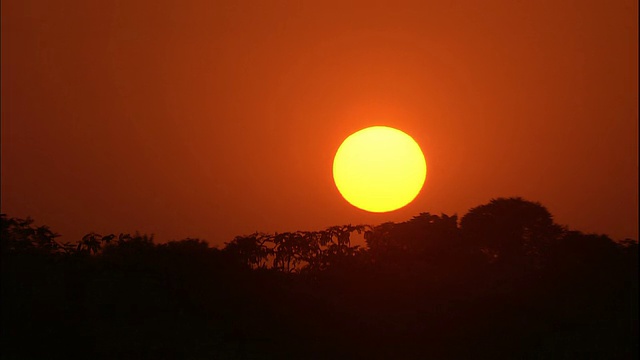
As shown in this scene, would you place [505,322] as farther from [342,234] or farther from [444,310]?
[342,234]

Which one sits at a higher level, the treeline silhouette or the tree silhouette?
the tree silhouette

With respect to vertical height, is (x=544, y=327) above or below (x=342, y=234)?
below

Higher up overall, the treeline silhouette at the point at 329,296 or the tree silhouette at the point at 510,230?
the tree silhouette at the point at 510,230

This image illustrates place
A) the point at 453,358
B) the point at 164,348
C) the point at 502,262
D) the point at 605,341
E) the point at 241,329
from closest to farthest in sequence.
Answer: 1. the point at 164,348
2. the point at 241,329
3. the point at 453,358
4. the point at 605,341
5. the point at 502,262

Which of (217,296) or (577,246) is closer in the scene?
(217,296)

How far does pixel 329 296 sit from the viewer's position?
50219 mm

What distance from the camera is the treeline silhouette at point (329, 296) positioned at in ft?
135

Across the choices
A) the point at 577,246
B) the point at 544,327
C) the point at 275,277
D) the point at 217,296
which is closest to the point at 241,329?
the point at 217,296

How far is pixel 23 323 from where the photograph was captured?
40156mm

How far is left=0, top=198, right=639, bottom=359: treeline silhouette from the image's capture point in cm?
4109

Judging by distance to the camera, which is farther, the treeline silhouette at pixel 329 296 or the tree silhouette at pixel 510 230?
the tree silhouette at pixel 510 230

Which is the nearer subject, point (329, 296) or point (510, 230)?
point (329, 296)

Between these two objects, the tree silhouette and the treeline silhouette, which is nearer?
the treeline silhouette

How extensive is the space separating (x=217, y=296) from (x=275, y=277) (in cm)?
651
